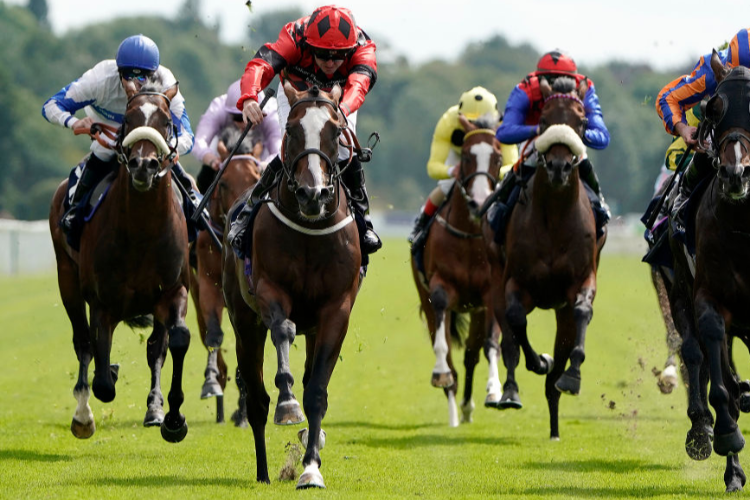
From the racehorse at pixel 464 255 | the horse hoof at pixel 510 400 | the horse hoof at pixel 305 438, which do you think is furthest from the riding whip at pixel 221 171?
the racehorse at pixel 464 255

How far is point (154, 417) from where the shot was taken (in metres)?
9.74

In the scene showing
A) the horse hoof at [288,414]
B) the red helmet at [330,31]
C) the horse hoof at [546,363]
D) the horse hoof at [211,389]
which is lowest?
the horse hoof at [288,414]

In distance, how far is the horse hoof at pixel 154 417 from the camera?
9.71m

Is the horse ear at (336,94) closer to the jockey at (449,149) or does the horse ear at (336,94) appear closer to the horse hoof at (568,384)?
the horse hoof at (568,384)

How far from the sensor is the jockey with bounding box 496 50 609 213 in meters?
10.9

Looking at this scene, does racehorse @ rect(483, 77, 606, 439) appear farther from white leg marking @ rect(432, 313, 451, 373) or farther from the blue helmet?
the blue helmet

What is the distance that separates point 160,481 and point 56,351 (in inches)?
386

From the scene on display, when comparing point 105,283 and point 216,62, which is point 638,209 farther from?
point 105,283

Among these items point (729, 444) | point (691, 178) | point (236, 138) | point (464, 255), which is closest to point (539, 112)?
point (464, 255)

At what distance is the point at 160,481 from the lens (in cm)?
823

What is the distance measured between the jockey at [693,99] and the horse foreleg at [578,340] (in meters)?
1.50

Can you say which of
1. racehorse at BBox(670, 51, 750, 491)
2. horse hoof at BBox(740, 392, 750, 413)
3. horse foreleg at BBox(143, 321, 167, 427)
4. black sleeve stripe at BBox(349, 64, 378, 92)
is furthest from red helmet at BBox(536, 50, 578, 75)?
horse foreleg at BBox(143, 321, 167, 427)

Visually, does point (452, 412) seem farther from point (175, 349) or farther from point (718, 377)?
point (718, 377)

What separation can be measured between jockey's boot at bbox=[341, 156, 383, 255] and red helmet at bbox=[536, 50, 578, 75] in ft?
10.7
